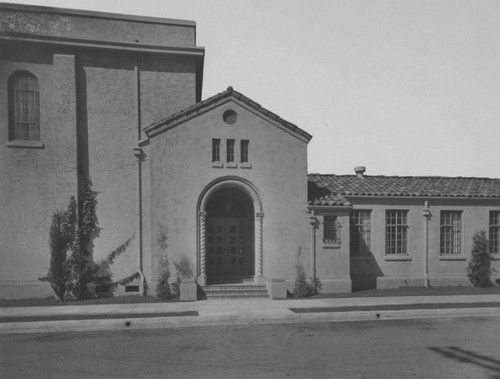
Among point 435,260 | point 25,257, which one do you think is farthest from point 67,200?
point 435,260

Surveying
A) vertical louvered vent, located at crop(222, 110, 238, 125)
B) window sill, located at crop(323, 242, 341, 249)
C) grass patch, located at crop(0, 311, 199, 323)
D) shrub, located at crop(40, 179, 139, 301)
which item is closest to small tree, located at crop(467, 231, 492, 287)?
window sill, located at crop(323, 242, 341, 249)

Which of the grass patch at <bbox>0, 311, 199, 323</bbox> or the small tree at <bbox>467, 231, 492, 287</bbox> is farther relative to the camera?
the small tree at <bbox>467, 231, 492, 287</bbox>

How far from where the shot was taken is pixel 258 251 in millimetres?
15039

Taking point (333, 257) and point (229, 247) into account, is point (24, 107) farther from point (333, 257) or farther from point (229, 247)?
point (333, 257)

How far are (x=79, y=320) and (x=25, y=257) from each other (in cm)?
581

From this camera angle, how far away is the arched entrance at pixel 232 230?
1524cm

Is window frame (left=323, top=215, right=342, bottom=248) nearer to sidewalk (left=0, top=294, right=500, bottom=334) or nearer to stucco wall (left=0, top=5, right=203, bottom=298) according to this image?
sidewalk (left=0, top=294, right=500, bottom=334)

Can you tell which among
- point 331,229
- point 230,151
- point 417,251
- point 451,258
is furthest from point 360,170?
point 230,151

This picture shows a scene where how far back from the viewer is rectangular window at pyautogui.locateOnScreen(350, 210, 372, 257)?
687 inches

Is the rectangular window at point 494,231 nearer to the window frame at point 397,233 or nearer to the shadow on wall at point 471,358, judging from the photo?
the window frame at point 397,233

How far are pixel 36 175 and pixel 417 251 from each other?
17.4 metres

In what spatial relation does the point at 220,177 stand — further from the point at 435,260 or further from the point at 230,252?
the point at 435,260

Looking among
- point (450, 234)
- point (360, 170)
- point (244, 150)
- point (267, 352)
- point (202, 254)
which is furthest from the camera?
point (360, 170)

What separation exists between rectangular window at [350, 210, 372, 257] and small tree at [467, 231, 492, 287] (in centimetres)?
522
